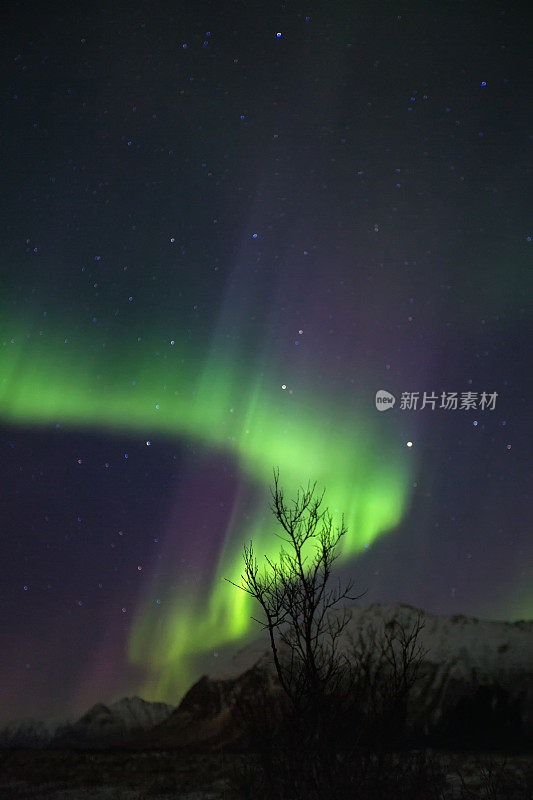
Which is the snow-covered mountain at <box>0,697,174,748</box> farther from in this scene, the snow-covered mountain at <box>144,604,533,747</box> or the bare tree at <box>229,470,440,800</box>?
the bare tree at <box>229,470,440,800</box>

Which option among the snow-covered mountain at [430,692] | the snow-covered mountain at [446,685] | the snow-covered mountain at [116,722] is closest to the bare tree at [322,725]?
the snow-covered mountain at [430,692]

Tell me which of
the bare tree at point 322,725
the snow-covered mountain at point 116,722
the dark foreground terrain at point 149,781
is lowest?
the snow-covered mountain at point 116,722

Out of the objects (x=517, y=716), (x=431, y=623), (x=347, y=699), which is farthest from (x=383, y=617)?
(x=347, y=699)

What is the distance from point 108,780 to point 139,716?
17542 centimetres

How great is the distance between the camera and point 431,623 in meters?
160

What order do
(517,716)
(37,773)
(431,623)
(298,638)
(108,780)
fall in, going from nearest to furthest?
(298,638) < (108,780) < (37,773) < (517,716) < (431,623)

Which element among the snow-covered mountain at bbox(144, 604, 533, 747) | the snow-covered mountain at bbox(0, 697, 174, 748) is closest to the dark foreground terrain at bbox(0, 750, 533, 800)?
the snow-covered mountain at bbox(144, 604, 533, 747)

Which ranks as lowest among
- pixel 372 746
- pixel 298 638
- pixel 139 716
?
pixel 139 716

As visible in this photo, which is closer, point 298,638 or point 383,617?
point 298,638

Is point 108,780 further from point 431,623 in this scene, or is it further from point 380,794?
point 431,623

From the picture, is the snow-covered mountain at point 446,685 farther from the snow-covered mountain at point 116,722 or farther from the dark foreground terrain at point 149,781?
the dark foreground terrain at point 149,781

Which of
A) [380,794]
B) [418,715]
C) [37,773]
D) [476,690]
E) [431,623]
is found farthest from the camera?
[431,623]

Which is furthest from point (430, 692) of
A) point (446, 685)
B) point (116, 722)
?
point (116, 722)

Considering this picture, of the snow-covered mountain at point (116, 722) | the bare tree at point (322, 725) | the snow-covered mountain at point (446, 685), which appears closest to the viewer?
the bare tree at point (322, 725)
